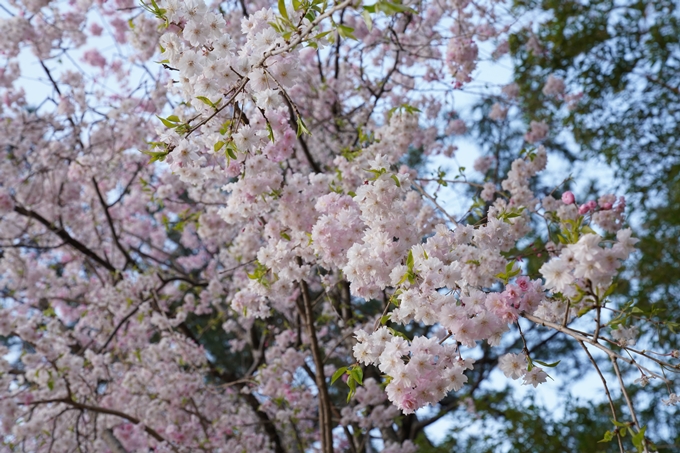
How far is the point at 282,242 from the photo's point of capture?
9.20 feet

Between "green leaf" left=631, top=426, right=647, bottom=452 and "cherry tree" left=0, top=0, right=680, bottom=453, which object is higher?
"cherry tree" left=0, top=0, right=680, bottom=453

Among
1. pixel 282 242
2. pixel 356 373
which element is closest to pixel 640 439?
pixel 356 373

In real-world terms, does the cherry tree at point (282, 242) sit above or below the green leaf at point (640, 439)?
above

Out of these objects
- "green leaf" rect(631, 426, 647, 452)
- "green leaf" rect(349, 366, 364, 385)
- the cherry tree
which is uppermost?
the cherry tree

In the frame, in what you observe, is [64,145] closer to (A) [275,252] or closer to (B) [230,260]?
(B) [230,260]

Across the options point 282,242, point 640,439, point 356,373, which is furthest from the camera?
point 282,242

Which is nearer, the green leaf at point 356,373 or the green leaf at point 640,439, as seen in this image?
the green leaf at point 640,439

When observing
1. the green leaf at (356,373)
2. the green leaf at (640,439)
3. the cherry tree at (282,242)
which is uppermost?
the cherry tree at (282,242)

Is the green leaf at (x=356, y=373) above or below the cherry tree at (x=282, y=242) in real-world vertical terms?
below

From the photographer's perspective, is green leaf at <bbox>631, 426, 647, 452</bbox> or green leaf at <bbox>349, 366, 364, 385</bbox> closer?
green leaf at <bbox>631, 426, 647, 452</bbox>

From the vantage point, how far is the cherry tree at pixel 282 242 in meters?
1.96

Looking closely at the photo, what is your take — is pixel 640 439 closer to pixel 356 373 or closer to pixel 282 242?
pixel 356 373

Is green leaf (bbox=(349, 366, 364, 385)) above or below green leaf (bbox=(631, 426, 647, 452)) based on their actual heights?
above

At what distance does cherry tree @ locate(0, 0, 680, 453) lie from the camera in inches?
77.0
